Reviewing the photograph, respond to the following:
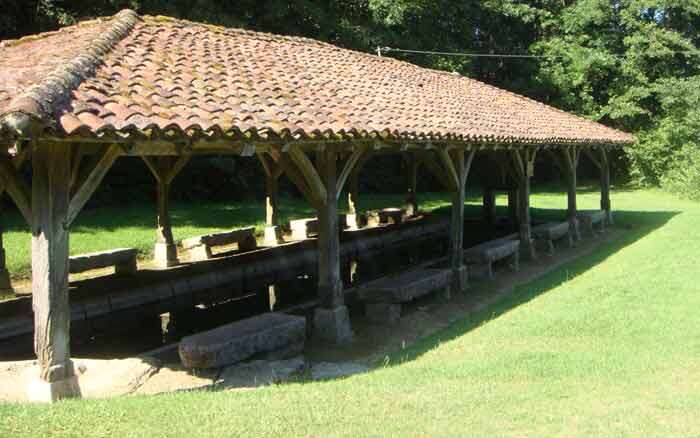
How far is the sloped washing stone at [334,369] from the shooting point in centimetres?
588

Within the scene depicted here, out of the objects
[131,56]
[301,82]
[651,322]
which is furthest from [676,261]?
[131,56]

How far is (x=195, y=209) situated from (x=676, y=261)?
12.0 m

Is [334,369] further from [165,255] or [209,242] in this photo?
[209,242]

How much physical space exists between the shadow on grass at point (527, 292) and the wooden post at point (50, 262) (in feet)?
9.35

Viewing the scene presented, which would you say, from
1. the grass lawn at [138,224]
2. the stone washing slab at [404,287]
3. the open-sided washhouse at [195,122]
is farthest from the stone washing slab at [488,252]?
the grass lawn at [138,224]

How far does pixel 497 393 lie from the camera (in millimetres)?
4895

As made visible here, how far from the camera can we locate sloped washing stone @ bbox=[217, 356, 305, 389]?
5602 millimetres

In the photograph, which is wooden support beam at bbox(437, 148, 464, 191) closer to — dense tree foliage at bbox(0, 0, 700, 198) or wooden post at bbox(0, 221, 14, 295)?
wooden post at bbox(0, 221, 14, 295)

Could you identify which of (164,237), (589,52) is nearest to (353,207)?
(164,237)

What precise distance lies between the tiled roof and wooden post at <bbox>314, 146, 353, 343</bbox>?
608 millimetres

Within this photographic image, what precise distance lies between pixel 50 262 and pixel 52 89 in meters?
1.26

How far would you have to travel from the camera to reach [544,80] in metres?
28.6

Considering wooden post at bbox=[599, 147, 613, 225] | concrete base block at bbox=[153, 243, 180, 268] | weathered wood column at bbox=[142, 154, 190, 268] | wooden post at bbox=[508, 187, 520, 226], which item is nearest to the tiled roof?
weathered wood column at bbox=[142, 154, 190, 268]

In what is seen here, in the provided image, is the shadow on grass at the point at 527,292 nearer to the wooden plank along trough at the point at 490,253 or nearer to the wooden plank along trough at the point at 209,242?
the wooden plank along trough at the point at 490,253
